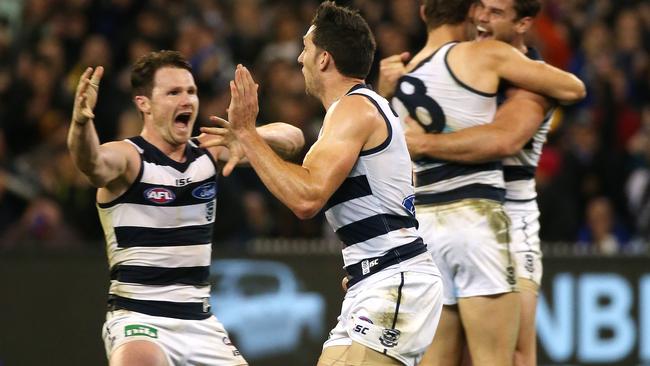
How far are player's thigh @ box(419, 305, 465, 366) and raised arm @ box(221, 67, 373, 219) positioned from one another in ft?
5.67

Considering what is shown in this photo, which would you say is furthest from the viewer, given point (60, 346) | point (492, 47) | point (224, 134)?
point (60, 346)

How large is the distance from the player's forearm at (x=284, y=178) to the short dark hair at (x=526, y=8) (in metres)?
2.29

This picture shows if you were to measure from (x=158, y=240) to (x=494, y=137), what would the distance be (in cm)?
218

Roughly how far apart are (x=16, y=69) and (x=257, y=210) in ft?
14.1

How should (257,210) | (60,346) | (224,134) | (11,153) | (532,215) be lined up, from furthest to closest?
1. (11,153)
2. (257,210)
3. (60,346)
4. (532,215)
5. (224,134)

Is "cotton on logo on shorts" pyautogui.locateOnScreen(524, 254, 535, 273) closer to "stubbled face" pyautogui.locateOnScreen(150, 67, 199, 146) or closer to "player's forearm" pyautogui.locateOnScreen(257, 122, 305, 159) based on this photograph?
"player's forearm" pyautogui.locateOnScreen(257, 122, 305, 159)

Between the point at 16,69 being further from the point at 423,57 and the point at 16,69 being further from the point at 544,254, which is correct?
the point at 423,57

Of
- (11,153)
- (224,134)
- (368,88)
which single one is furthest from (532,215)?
(11,153)

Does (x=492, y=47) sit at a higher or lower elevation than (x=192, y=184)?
higher

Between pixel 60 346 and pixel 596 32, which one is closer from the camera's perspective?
pixel 60 346

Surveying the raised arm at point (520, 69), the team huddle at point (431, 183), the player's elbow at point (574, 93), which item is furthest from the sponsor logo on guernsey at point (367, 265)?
the player's elbow at point (574, 93)

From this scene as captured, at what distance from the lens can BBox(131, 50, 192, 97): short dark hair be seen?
8.00 meters

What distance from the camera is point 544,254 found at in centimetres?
1237

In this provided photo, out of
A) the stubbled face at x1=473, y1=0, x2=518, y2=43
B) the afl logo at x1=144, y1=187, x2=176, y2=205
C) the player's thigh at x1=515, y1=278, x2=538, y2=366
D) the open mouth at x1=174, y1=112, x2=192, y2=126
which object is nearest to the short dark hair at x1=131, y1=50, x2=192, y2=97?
the open mouth at x1=174, y1=112, x2=192, y2=126
